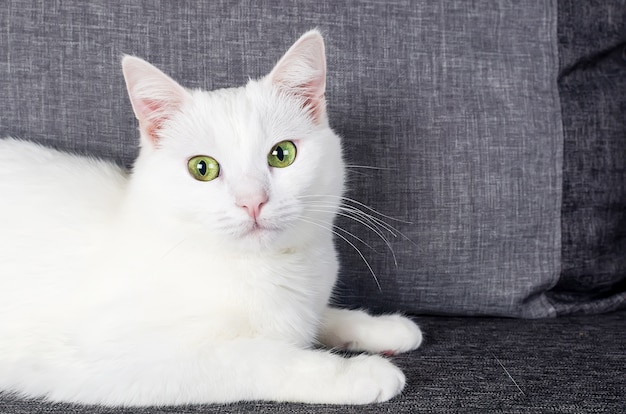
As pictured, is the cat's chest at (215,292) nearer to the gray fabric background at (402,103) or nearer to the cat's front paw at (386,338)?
the cat's front paw at (386,338)

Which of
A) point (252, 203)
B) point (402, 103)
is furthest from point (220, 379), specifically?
point (402, 103)

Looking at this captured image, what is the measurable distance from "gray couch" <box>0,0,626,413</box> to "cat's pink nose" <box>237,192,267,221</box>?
53cm

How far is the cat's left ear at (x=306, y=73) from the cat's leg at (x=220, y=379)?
0.50 meters

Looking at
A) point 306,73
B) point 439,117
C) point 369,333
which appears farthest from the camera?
point 439,117

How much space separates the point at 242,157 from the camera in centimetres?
125

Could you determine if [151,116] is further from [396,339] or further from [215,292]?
[396,339]

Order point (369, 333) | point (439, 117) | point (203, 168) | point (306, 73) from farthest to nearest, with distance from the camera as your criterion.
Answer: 1. point (439, 117)
2. point (369, 333)
3. point (306, 73)
4. point (203, 168)

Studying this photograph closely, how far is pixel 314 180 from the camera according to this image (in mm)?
1299

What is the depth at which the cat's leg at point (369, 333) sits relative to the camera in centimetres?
147

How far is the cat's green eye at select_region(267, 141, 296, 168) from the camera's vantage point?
129cm

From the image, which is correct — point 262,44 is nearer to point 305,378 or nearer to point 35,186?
point 35,186

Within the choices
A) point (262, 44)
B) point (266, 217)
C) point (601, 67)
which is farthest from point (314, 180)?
point (601, 67)

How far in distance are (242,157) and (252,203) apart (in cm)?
10

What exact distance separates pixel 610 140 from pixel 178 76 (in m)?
1.05
